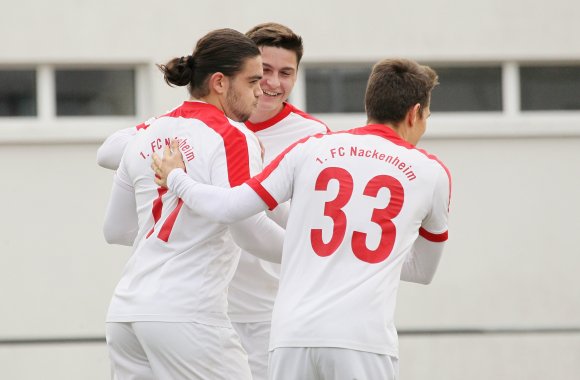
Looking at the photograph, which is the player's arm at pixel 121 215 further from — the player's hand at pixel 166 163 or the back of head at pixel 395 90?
the back of head at pixel 395 90

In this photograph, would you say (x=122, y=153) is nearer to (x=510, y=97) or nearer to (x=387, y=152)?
(x=387, y=152)

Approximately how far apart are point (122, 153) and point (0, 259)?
171 inches

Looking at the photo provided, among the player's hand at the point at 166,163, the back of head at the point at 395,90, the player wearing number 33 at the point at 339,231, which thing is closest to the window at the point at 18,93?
the player's hand at the point at 166,163

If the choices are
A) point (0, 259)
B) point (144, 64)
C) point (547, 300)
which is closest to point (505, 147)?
point (547, 300)

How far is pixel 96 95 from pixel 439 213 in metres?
5.42

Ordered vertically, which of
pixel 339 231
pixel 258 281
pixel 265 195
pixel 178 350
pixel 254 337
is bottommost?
pixel 254 337

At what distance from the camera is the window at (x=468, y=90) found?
934cm

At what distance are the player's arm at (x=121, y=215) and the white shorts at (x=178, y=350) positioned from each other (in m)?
0.47

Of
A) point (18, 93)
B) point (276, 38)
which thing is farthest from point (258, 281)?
point (18, 93)

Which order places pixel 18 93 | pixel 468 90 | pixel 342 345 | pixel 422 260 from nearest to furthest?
pixel 342 345
pixel 422 260
pixel 18 93
pixel 468 90

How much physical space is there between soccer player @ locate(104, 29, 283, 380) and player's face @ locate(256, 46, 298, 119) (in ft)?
2.60

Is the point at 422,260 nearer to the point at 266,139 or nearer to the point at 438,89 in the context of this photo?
the point at 266,139

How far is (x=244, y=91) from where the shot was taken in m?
4.36

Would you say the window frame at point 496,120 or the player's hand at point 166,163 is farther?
the window frame at point 496,120
